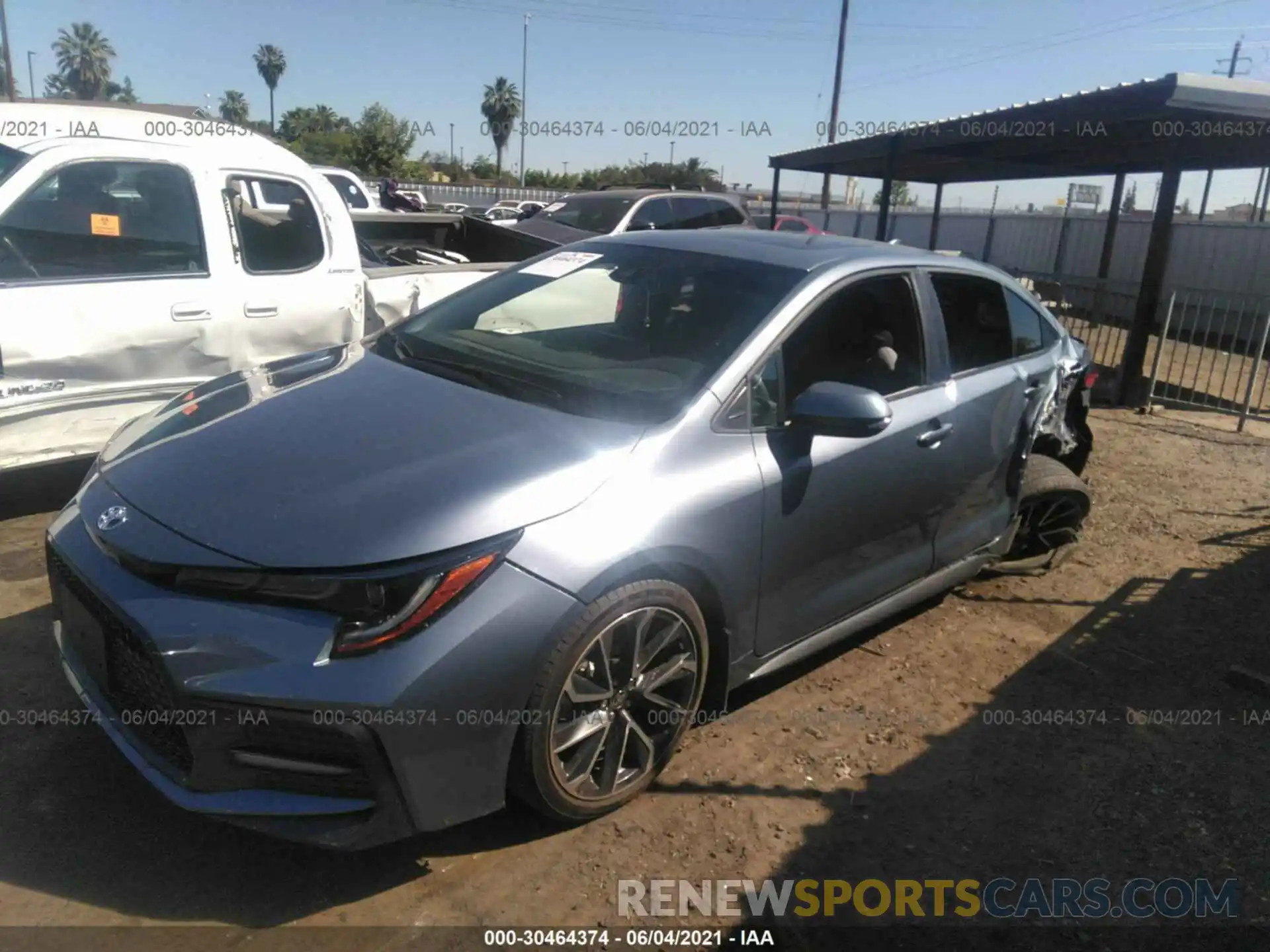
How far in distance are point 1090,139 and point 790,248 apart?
32.8 ft

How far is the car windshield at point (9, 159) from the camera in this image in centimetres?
450

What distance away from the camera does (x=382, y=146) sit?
50.2m

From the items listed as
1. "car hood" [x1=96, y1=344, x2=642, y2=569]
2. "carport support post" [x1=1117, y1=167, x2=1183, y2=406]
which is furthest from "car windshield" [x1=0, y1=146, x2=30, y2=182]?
"carport support post" [x1=1117, y1=167, x2=1183, y2=406]

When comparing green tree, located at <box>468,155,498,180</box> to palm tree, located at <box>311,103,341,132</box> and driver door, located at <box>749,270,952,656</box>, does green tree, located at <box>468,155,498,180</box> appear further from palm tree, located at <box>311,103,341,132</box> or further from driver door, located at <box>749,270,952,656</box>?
driver door, located at <box>749,270,952,656</box>

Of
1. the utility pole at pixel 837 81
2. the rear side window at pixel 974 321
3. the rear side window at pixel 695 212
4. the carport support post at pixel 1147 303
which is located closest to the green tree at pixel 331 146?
the utility pole at pixel 837 81

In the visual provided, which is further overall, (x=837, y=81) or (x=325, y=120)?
(x=325, y=120)

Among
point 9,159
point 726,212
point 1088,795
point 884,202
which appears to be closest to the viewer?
point 1088,795

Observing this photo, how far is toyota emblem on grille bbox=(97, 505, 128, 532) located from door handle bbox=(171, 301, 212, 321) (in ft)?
8.64

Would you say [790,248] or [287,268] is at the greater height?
[790,248]

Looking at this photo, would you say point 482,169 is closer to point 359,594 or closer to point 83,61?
point 83,61

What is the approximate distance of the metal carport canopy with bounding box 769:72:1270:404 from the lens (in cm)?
809

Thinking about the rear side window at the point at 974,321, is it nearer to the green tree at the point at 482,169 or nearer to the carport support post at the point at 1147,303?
the carport support post at the point at 1147,303

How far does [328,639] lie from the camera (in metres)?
2.21

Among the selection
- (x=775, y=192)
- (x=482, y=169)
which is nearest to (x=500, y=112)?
(x=482, y=169)
